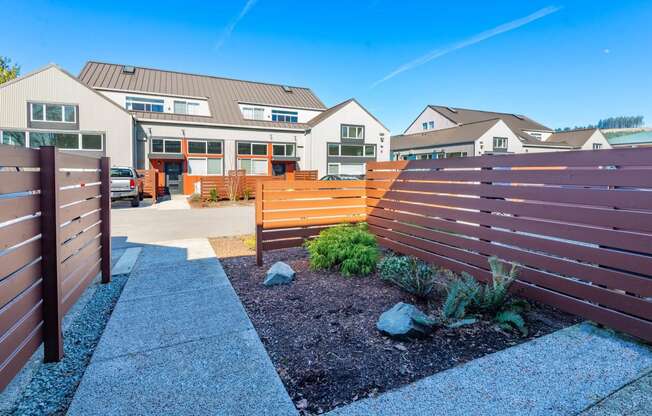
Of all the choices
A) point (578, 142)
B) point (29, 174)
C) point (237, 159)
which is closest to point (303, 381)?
point (29, 174)

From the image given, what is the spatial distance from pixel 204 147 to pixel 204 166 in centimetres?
127

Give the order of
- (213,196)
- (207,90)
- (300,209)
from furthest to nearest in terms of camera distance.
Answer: (207,90), (213,196), (300,209)

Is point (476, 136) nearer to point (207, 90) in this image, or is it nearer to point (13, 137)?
point (207, 90)

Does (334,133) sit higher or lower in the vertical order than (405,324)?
higher

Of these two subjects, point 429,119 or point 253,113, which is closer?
point 253,113

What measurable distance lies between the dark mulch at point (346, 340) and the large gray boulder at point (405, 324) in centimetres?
7

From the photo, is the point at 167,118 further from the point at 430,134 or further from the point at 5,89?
the point at 430,134

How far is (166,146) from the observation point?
21094 mm

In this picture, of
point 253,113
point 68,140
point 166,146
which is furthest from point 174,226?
point 253,113

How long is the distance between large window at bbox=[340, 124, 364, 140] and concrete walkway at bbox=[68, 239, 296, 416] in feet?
77.1

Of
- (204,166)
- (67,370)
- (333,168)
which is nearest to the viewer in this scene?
(67,370)

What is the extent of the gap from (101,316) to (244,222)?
6679mm

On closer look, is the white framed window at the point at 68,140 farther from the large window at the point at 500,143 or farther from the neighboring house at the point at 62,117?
the large window at the point at 500,143

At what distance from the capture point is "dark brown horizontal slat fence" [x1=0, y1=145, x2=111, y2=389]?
1.94 m
